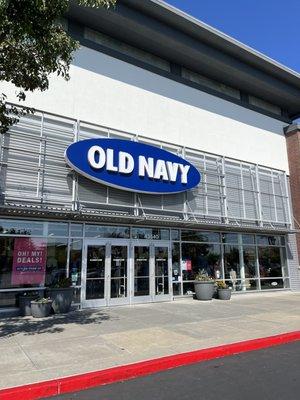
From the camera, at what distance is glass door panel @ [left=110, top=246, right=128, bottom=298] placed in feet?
51.8

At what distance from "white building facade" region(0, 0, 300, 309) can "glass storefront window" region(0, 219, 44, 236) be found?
0.04 m

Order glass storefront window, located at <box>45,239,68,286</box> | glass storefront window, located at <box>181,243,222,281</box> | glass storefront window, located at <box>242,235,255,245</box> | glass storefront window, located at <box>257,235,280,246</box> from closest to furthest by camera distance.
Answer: glass storefront window, located at <box>45,239,68,286</box>
glass storefront window, located at <box>181,243,222,281</box>
glass storefront window, located at <box>242,235,255,245</box>
glass storefront window, located at <box>257,235,280,246</box>

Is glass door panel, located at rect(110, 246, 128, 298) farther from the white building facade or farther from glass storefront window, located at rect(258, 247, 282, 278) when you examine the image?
glass storefront window, located at rect(258, 247, 282, 278)

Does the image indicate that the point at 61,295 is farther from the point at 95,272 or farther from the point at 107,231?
the point at 107,231

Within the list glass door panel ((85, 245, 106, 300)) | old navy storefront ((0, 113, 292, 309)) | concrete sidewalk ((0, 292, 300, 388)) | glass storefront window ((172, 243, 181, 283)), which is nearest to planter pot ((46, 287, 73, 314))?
concrete sidewalk ((0, 292, 300, 388))

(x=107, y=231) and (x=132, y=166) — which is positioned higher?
(x=132, y=166)

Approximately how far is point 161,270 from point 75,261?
427 cm

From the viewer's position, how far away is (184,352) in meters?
7.84

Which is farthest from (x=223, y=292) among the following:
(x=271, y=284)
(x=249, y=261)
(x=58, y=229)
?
(x=58, y=229)

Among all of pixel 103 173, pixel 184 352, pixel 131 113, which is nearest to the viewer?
pixel 184 352

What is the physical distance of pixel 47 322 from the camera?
1160cm

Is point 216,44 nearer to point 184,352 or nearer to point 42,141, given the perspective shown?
point 42,141


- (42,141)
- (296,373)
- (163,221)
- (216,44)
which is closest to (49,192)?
(42,141)

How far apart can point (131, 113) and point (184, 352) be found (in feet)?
41.5
